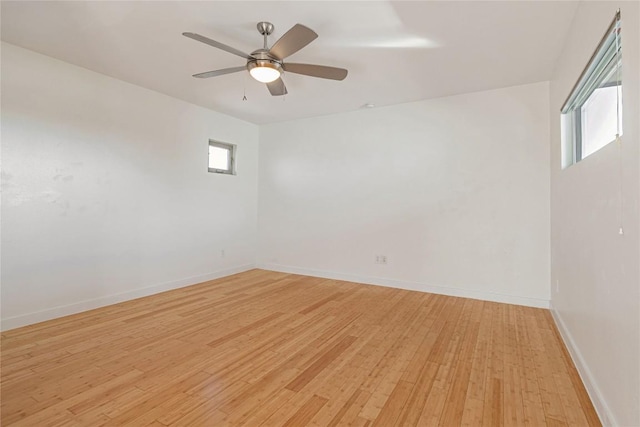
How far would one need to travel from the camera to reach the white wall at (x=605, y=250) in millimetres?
1290

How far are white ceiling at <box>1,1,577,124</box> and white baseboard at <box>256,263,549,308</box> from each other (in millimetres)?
2577

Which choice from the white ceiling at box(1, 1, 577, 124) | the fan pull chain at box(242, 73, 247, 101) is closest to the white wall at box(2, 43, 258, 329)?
the white ceiling at box(1, 1, 577, 124)

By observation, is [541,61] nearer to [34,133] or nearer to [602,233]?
[602,233]

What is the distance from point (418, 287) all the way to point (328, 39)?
3.27m

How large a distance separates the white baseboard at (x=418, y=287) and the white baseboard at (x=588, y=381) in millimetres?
810

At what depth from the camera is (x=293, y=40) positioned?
2.11m

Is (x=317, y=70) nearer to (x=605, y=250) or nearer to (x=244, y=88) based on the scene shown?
(x=244, y=88)

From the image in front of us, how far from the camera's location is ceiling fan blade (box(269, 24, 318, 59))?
1.97m

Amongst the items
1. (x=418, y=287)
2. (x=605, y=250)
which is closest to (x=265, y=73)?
(x=605, y=250)

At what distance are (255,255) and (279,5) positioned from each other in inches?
166

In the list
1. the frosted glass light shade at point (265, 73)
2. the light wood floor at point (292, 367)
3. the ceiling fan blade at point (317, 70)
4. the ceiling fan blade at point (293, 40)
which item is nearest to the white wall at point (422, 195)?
the light wood floor at point (292, 367)

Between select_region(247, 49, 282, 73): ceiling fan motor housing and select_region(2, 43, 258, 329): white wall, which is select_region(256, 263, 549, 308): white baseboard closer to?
select_region(2, 43, 258, 329): white wall

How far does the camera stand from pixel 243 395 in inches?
70.7

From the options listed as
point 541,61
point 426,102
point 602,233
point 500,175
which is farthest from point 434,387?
point 426,102
